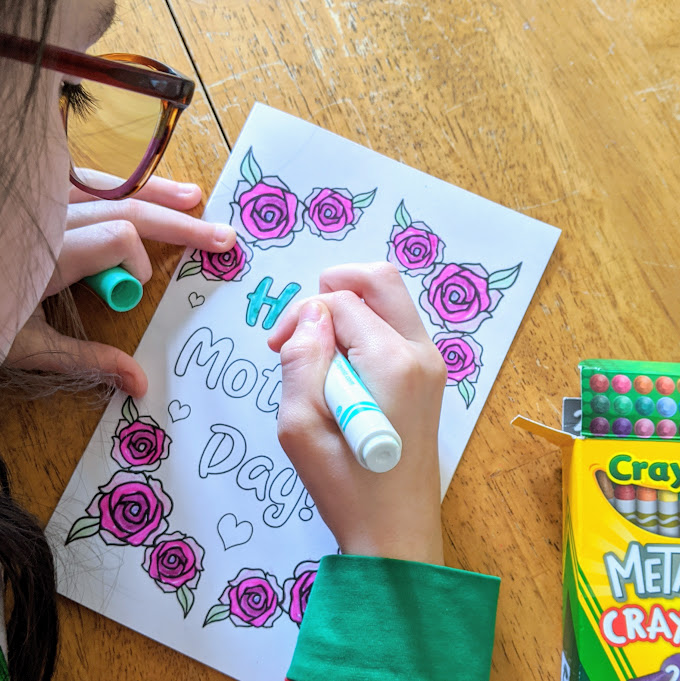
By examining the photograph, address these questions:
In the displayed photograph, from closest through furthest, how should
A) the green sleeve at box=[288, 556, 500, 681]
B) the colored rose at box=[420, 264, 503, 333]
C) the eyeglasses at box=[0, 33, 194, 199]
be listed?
the eyeglasses at box=[0, 33, 194, 199]
the green sleeve at box=[288, 556, 500, 681]
the colored rose at box=[420, 264, 503, 333]

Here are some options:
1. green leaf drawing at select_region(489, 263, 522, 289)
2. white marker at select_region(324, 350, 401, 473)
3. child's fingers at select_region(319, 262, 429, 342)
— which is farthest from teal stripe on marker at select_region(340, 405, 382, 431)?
green leaf drawing at select_region(489, 263, 522, 289)

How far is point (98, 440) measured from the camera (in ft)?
2.04

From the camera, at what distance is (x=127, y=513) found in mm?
607

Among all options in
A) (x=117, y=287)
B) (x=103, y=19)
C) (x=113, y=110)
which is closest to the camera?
(x=103, y=19)

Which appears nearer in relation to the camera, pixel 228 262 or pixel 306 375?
pixel 306 375

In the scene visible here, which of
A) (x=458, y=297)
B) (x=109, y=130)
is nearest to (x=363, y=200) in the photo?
(x=458, y=297)

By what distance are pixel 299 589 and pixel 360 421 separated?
0.21m

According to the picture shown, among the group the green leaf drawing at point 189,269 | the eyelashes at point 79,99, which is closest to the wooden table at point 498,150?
the green leaf drawing at point 189,269

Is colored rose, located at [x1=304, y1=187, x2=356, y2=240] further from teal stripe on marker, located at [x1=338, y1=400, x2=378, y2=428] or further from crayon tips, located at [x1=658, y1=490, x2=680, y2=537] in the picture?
crayon tips, located at [x1=658, y1=490, x2=680, y2=537]

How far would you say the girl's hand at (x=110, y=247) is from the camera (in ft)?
1.96

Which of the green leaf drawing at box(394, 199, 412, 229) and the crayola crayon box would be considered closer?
the crayola crayon box

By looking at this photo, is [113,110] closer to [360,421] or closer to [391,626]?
Result: [360,421]

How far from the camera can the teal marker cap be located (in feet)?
1.98

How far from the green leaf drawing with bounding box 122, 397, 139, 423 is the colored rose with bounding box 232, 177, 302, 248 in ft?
0.62
